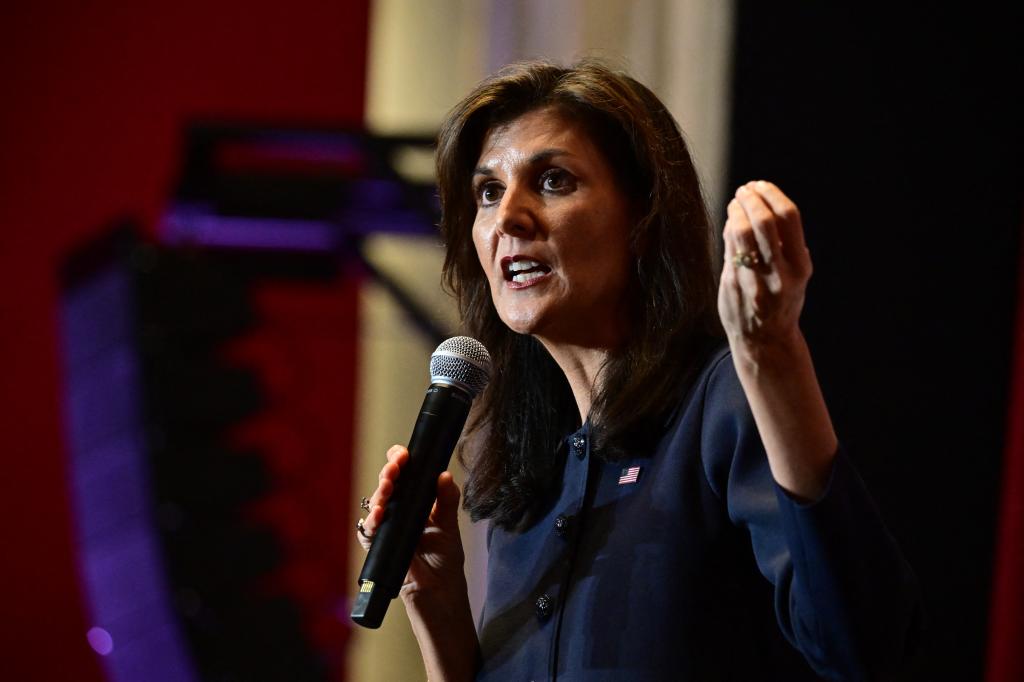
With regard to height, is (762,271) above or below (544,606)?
above

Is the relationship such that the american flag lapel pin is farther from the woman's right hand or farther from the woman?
the woman's right hand

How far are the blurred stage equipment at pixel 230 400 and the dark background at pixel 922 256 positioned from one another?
1.21 meters

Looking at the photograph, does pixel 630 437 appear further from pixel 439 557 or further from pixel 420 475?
pixel 439 557

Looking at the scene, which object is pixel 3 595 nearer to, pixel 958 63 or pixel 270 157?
pixel 270 157

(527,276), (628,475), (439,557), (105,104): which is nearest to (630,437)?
(628,475)

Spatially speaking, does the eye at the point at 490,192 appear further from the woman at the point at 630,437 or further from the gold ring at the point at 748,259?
the gold ring at the point at 748,259

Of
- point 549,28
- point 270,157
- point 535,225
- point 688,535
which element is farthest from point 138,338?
point 688,535

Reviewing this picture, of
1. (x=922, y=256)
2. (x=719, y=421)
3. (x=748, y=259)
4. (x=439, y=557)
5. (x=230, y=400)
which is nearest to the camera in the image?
(x=748, y=259)

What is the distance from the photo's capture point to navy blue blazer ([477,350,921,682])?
3.18 ft

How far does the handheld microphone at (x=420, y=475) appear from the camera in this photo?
3.85ft

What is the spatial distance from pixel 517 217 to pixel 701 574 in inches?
20.8

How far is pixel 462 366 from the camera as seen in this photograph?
1.33 m

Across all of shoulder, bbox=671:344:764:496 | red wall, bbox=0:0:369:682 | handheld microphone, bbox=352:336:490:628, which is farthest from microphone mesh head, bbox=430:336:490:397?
red wall, bbox=0:0:369:682

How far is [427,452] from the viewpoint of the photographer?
127cm
